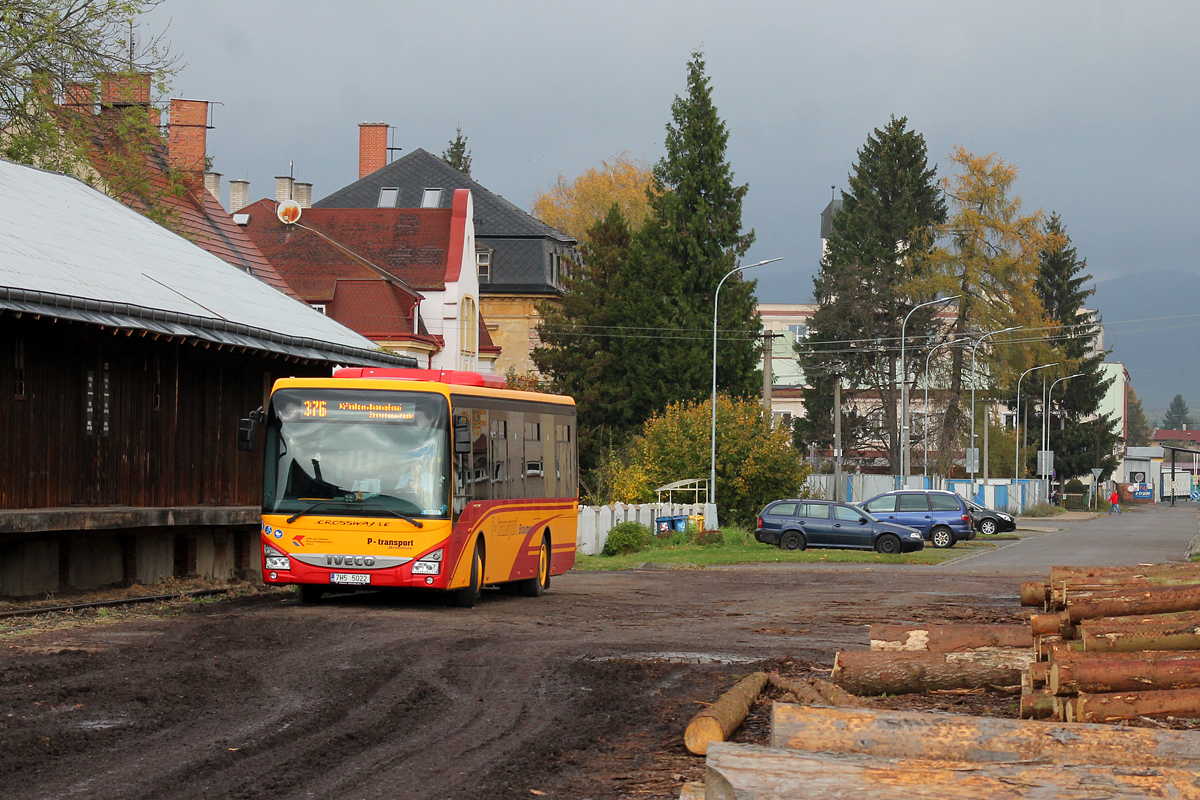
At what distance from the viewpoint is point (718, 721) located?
8.39 m

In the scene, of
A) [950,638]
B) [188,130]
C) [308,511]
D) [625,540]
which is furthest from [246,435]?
[188,130]

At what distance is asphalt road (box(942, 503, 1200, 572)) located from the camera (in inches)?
1361

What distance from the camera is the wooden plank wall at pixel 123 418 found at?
1753 cm

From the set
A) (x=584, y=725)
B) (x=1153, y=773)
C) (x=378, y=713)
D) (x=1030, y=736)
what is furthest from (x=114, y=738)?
(x=1153, y=773)

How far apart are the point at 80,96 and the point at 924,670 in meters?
25.4

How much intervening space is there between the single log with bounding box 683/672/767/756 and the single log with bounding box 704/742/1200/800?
1.39 m

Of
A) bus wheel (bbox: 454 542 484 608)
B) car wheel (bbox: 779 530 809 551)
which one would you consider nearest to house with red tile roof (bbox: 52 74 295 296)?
car wheel (bbox: 779 530 809 551)

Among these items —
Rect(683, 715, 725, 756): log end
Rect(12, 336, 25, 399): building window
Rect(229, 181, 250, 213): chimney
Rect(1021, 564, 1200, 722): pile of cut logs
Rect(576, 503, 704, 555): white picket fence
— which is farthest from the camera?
Rect(229, 181, 250, 213): chimney

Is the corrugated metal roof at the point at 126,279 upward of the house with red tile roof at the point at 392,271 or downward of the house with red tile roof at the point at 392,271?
downward

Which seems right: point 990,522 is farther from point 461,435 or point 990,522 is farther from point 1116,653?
point 1116,653

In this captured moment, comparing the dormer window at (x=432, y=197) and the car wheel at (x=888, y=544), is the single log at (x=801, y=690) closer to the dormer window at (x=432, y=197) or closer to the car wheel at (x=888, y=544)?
the car wheel at (x=888, y=544)

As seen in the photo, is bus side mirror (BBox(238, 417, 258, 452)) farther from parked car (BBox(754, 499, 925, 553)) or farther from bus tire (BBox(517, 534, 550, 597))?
parked car (BBox(754, 499, 925, 553))

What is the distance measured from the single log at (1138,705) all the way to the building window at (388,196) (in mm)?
64470

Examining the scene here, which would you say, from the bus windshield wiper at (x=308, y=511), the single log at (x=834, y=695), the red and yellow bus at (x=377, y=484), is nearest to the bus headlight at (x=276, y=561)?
the red and yellow bus at (x=377, y=484)
